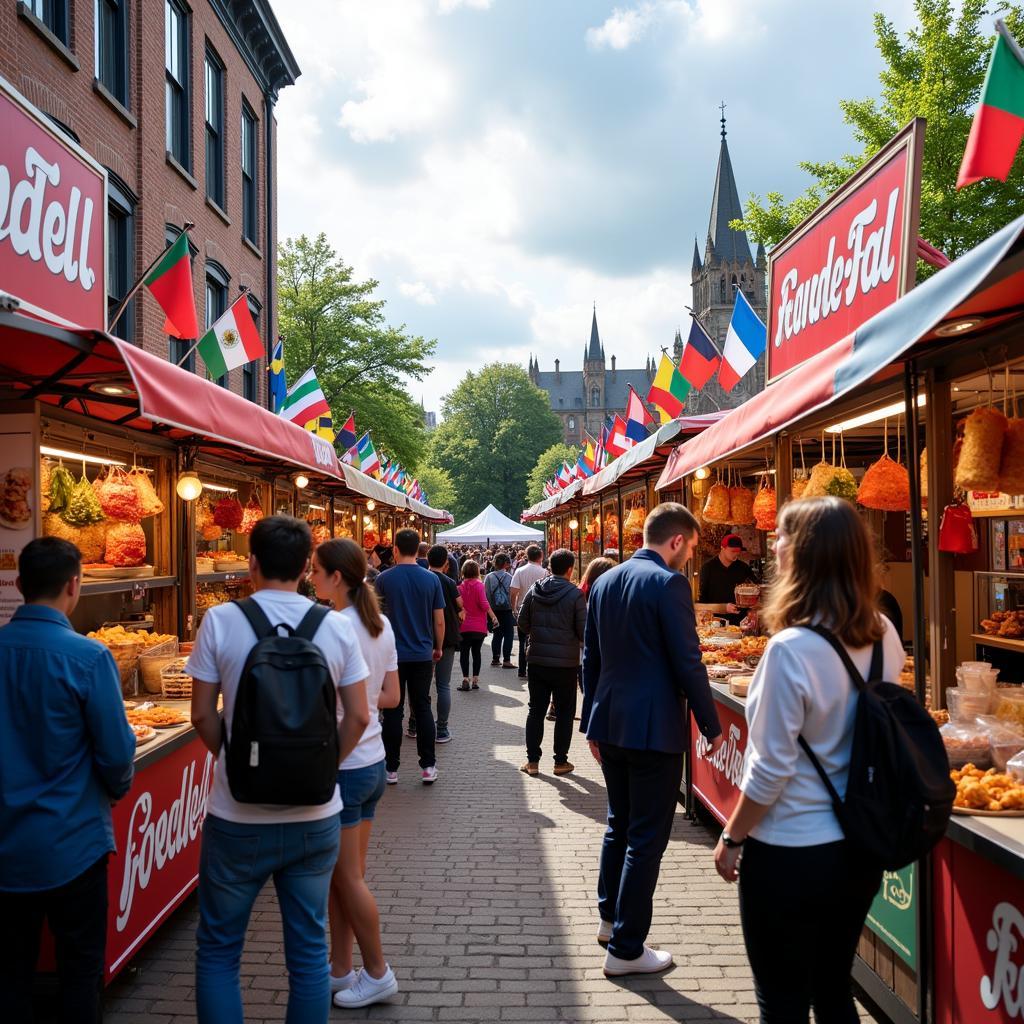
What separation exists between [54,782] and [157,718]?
2146 mm

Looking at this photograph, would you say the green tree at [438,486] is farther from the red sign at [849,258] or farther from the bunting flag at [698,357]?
the red sign at [849,258]

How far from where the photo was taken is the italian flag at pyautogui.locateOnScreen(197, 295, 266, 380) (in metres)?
8.16

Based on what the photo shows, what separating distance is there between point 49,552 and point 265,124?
19065 millimetres

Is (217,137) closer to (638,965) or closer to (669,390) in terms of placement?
(669,390)

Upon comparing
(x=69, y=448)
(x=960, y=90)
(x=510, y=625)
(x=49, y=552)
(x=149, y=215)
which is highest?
(x=960, y=90)

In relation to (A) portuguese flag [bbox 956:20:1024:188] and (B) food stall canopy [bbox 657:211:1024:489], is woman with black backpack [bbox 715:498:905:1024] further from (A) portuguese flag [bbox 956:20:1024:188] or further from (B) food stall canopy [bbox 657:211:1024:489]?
(A) portuguese flag [bbox 956:20:1024:188]

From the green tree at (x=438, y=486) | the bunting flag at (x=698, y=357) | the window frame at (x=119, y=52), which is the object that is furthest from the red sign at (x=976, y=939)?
the green tree at (x=438, y=486)

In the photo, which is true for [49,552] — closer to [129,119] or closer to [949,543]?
[949,543]

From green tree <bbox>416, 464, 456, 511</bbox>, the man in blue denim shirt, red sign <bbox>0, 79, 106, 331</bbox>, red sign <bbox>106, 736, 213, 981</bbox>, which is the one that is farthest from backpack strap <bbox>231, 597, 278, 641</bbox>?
green tree <bbox>416, 464, 456, 511</bbox>

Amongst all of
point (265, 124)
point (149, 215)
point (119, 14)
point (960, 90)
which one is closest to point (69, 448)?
point (149, 215)

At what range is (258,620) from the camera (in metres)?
2.82

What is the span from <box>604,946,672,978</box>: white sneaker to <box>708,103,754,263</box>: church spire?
75.8 meters

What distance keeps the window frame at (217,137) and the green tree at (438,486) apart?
50254 millimetres

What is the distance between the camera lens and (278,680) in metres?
2.68
